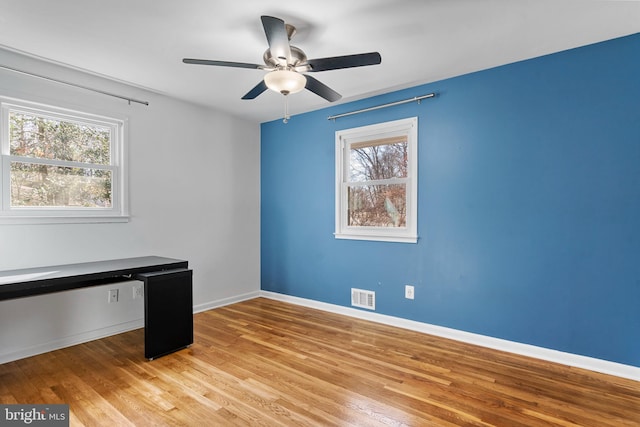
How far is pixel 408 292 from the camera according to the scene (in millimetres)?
3504

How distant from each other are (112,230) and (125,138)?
3.08ft

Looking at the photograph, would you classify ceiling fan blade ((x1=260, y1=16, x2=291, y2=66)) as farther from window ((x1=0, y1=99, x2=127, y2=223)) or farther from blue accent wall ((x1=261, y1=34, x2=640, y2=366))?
window ((x1=0, y1=99, x2=127, y2=223))

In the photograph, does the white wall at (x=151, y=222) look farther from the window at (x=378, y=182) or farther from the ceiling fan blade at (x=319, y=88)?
the ceiling fan blade at (x=319, y=88)

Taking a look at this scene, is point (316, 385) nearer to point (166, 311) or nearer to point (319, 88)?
point (166, 311)

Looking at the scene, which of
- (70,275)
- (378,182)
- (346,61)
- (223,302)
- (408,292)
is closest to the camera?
(346,61)

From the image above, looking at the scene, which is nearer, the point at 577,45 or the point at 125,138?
the point at 577,45

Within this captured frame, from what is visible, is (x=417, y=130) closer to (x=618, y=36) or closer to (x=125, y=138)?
(x=618, y=36)

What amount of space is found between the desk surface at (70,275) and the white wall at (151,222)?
0.96 ft

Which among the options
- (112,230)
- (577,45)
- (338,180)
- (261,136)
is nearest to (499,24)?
(577,45)

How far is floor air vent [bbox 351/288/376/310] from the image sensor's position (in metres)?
3.77

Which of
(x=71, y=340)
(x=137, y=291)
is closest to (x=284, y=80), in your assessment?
(x=137, y=291)

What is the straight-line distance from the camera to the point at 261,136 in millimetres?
4883

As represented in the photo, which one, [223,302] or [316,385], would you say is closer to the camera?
[316,385]

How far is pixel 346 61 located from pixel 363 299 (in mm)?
2598
